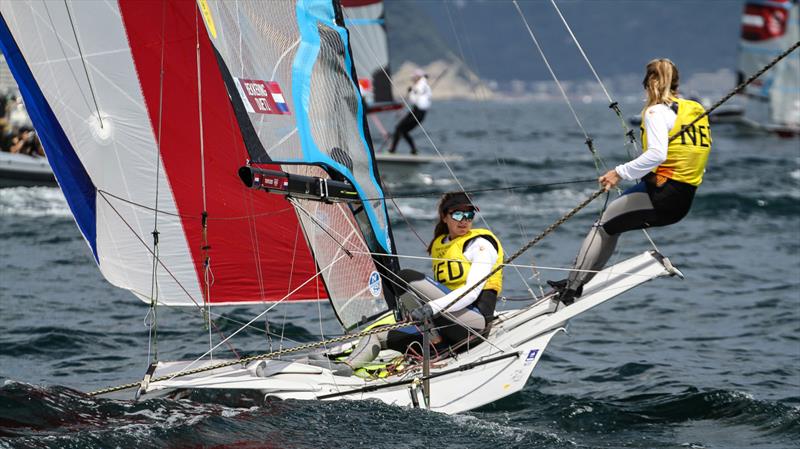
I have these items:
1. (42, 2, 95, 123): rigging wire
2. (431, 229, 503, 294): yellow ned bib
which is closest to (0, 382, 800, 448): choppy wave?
(431, 229, 503, 294): yellow ned bib

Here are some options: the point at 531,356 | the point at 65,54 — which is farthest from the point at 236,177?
the point at 531,356

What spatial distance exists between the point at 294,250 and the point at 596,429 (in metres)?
2.32

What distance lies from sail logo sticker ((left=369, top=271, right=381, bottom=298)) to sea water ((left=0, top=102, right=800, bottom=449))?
0.37 m

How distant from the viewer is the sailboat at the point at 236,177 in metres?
6.68

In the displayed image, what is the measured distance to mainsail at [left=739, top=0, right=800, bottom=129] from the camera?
115 ft

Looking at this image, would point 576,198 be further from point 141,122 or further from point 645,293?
point 141,122

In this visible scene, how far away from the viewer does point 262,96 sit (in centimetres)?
667

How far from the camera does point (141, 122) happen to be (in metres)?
7.34

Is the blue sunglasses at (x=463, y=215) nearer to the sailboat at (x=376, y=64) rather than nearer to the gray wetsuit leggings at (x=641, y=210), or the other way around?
the gray wetsuit leggings at (x=641, y=210)

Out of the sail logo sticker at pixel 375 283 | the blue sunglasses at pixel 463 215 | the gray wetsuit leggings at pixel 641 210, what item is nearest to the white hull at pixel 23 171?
the sail logo sticker at pixel 375 283

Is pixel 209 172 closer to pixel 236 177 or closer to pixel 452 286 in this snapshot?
pixel 236 177

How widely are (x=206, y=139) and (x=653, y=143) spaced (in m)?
2.88

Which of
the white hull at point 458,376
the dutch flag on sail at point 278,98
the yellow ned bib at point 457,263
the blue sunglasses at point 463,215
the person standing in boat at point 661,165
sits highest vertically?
the dutch flag on sail at point 278,98

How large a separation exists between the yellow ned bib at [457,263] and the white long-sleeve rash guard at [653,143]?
0.99m
